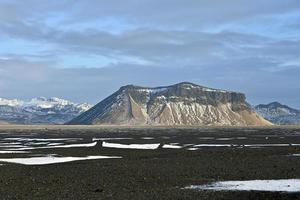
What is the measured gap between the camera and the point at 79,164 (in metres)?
36.5

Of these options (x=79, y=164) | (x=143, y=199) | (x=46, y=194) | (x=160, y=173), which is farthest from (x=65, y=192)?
(x=79, y=164)

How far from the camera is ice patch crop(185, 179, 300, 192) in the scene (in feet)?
76.0

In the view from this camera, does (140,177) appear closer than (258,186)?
No

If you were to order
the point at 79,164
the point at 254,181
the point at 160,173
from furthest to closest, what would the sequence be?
1. the point at 79,164
2. the point at 160,173
3. the point at 254,181

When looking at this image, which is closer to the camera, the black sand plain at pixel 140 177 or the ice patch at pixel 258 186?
the black sand plain at pixel 140 177

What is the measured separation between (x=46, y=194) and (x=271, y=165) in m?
17.2

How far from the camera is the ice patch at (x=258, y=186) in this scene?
2316cm

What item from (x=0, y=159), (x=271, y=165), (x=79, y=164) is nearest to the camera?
(x=271, y=165)

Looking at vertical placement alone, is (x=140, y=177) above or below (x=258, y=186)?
above

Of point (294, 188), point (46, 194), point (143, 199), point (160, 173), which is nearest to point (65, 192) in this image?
point (46, 194)

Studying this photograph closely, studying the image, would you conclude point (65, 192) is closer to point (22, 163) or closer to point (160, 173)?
point (160, 173)

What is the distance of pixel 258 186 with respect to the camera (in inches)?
950

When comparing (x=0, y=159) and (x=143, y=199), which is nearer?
(x=143, y=199)

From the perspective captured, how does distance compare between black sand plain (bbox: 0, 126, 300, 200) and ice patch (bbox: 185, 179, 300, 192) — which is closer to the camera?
black sand plain (bbox: 0, 126, 300, 200)
